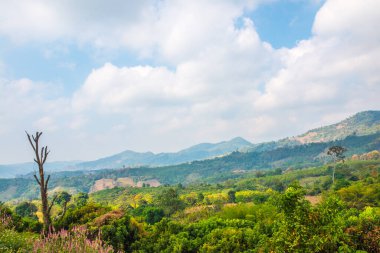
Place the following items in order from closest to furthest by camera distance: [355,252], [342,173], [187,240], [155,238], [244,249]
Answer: [355,252]
[244,249]
[187,240]
[155,238]
[342,173]

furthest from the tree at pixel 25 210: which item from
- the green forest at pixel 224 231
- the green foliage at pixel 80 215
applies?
the green foliage at pixel 80 215

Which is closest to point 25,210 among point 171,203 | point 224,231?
point 171,203

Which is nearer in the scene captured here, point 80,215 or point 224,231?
point 224,231

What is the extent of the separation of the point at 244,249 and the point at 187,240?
9.04 ft

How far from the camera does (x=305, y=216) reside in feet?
31.6

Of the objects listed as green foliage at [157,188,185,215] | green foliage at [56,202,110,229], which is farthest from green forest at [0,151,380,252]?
green foliage at [157,188,185,215]

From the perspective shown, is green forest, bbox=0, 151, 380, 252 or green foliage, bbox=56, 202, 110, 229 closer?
green forest, bbox=0, 151, 380, 252

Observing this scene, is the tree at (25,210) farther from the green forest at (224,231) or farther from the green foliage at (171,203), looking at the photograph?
the green forest at (224,231)

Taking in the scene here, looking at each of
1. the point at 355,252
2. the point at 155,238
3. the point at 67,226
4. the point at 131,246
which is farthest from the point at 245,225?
the point at 67,226

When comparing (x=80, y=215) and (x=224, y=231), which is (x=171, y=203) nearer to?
(x=80, y=215)

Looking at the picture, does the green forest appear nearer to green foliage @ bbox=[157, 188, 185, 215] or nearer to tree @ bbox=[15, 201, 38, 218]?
green foliage @ bbox=[157, 188, 185, 215]

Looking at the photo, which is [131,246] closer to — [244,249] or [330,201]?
[244,249]

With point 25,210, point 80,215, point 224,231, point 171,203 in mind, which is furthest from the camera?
point 25,210

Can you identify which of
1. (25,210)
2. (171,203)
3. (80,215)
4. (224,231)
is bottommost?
(25,210)
